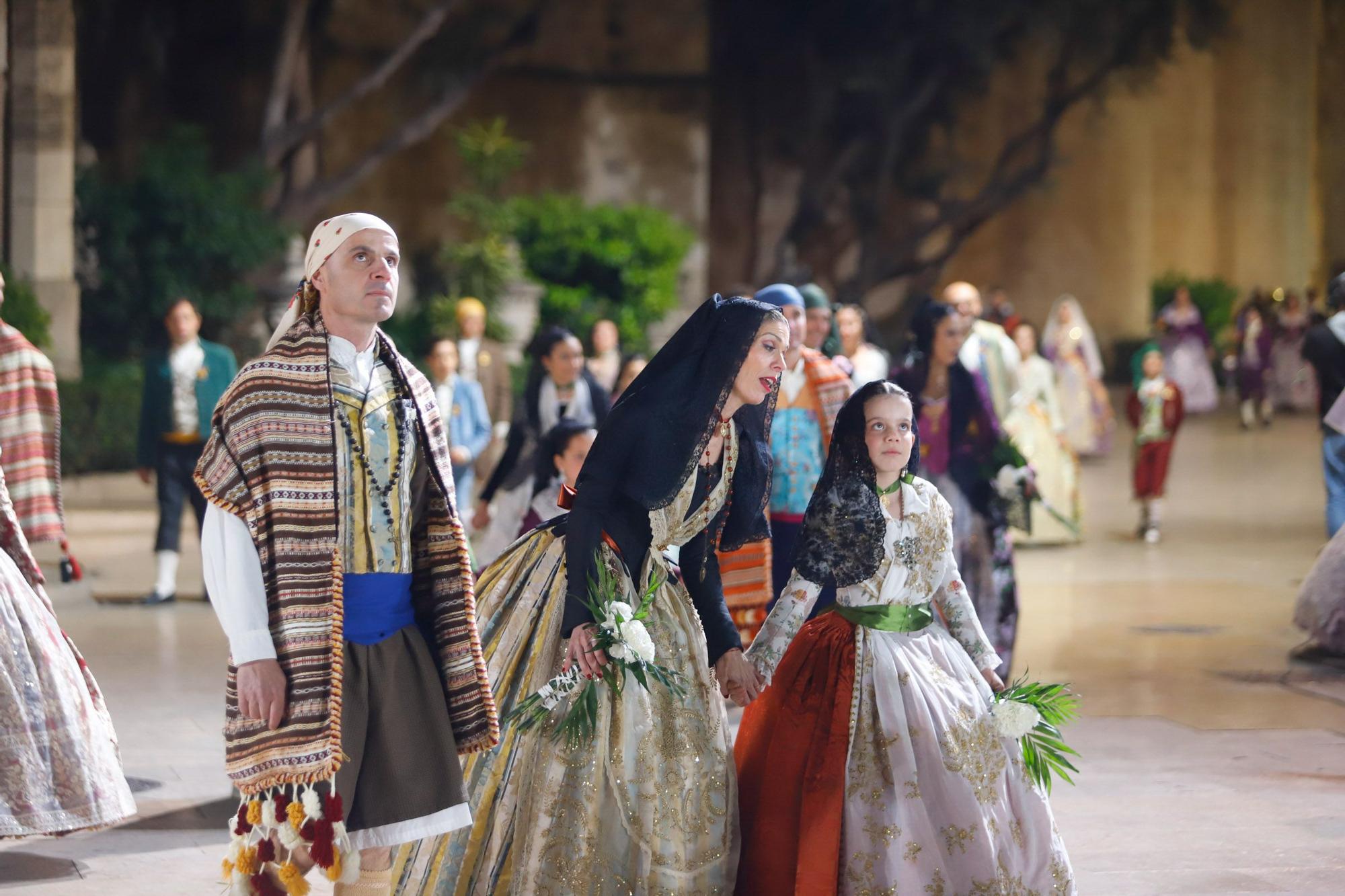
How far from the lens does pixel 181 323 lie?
10.1m

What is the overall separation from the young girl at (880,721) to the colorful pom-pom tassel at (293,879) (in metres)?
1.19

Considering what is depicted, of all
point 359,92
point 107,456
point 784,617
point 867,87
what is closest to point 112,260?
point 107,456

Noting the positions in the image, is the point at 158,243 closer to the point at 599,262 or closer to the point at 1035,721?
the point at 599,262

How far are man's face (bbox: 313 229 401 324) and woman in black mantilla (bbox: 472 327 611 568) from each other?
182 inches

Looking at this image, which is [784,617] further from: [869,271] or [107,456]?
[869,271]

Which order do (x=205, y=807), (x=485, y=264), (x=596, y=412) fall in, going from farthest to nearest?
(x=485, y=264)
(x=596, y=412)
(x=205, y=807)

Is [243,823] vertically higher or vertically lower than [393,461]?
lower

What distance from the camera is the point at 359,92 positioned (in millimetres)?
20812

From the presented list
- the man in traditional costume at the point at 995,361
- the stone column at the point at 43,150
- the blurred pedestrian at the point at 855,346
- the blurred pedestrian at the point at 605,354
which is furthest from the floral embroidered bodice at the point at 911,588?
the stone column at the point at 43,150

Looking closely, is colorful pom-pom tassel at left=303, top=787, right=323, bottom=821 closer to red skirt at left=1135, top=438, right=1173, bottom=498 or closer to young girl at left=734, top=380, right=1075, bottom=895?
young girl at left=734, top=380, right=1075, bottom=895

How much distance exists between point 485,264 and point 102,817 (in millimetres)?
15855

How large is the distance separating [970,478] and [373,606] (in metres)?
3.98

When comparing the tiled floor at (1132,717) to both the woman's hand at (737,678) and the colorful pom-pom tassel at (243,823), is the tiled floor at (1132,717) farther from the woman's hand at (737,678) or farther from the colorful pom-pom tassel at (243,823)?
the colorful pom-pom tassel at (243,823)

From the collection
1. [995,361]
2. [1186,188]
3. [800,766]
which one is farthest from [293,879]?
[1186,188]
